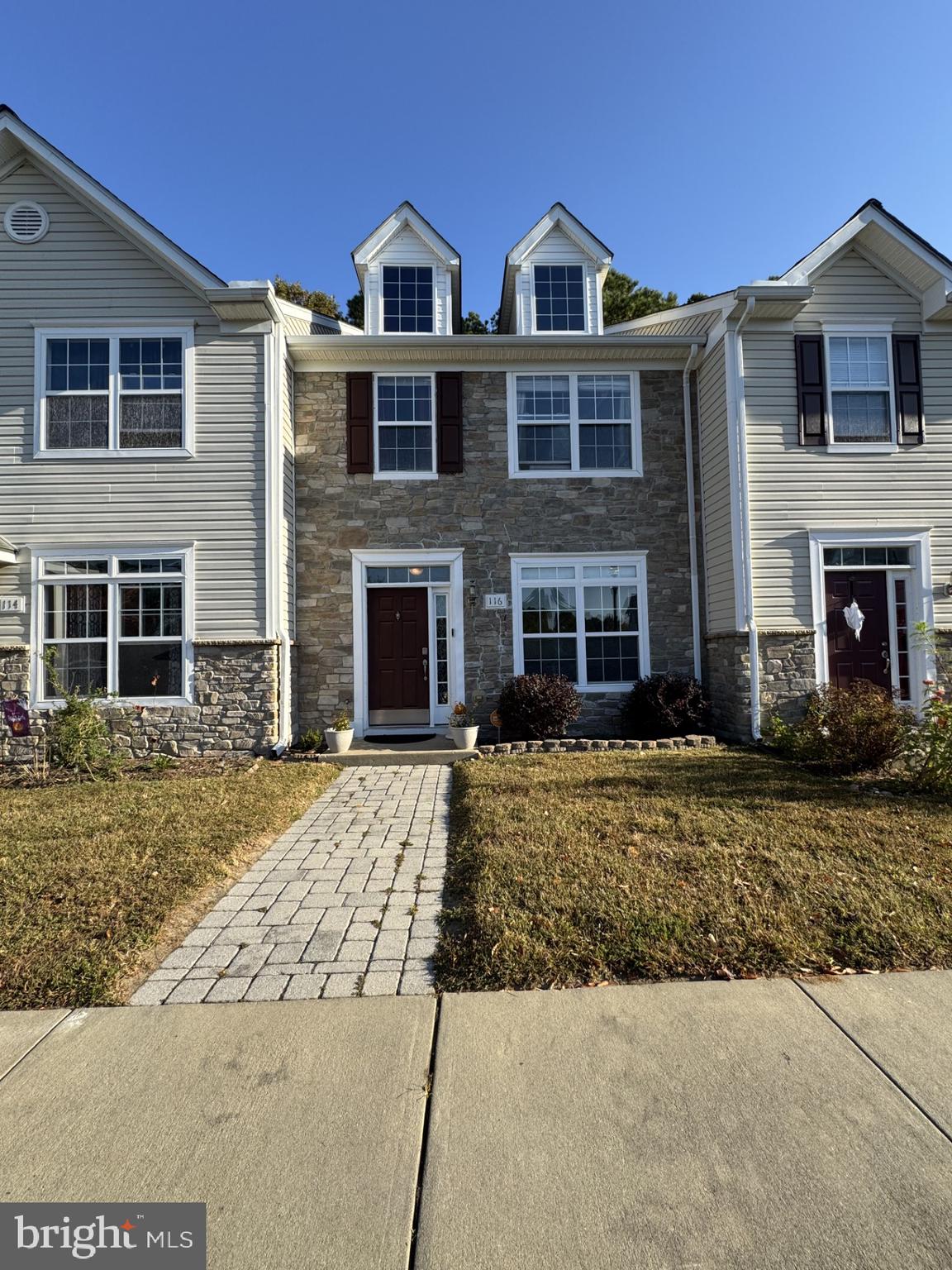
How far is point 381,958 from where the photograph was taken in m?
3.28

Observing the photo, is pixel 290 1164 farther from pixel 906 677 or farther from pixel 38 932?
pixel 906 677

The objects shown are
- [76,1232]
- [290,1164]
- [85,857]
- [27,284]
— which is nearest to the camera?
[76,1232]

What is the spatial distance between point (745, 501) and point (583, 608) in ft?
9.15

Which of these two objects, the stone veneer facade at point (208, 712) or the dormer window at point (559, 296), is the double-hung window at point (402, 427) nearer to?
the dormer window at point (559, 296)

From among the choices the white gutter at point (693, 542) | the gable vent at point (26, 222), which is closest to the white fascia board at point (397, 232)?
the gable vent at point (26, 222)

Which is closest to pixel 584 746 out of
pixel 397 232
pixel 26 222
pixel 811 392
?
pixel 811 392

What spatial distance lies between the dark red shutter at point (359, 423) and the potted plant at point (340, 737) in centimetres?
390

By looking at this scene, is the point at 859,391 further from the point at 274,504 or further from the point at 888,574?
the point at 274,504

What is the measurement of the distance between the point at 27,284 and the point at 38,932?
9361mm

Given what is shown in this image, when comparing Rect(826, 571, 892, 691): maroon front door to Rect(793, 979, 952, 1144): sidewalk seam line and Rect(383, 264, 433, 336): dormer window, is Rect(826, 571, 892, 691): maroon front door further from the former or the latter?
Rect(383, 264, 433, 336): dormer window

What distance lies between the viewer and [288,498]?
956 centimetres

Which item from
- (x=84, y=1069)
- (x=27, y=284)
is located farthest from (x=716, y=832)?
(x=27, y=284)

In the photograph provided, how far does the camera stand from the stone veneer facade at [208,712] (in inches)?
344

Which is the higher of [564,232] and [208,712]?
[564,232]
